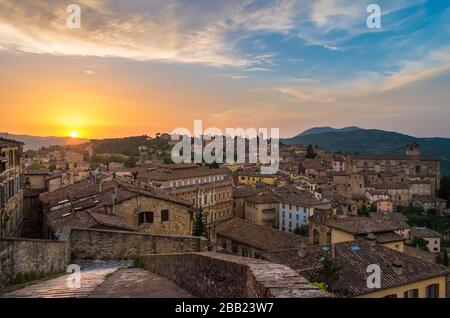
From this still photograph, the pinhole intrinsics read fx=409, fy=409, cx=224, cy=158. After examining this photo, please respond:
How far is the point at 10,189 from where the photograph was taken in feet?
75.8

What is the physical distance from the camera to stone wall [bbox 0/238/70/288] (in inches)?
350

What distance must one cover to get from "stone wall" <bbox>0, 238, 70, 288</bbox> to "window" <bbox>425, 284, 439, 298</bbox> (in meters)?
15.0

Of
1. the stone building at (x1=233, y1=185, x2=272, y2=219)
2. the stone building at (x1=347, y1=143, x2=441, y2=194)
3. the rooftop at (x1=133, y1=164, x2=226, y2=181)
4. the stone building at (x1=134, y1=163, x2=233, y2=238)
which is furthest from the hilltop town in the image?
the stone building at (x1=347, y1=143, x2=441, y2=194)

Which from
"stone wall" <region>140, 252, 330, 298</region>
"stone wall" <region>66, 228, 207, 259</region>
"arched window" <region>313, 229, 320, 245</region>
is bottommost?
"arched window" <region>313, 229, 320, 245</region>

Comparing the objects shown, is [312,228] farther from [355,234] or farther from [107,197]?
[107,197]

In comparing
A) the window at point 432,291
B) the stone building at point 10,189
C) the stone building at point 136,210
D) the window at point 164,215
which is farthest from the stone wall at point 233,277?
the stone building at point 10,189

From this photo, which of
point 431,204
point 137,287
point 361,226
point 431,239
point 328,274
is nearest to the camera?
point 137,287

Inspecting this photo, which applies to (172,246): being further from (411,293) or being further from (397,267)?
(411,293)

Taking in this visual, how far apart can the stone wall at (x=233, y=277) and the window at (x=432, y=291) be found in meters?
13.2

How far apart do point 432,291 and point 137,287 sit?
15.1 meters

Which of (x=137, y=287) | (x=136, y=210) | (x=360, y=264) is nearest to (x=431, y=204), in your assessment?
(x=360, y=264)

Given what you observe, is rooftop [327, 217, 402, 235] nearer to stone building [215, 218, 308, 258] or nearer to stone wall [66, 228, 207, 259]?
stone building [215, 218, 308, 258]

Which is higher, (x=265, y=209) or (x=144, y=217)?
(x=144, y=217)
